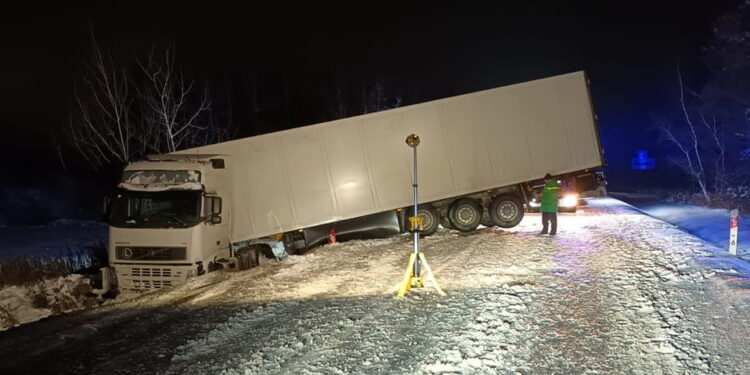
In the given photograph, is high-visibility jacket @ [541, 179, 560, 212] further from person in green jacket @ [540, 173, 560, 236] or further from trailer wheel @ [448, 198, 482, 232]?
trailer wheel @ [448, 198, 482, 232]

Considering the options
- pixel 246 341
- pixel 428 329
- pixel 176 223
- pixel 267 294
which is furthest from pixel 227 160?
pixel 428 329

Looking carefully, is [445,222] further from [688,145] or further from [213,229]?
[688,145]

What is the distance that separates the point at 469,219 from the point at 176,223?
7792mm

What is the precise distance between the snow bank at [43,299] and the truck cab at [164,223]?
26.3 inches

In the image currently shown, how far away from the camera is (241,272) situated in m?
10.8

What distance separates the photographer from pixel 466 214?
1414 cm

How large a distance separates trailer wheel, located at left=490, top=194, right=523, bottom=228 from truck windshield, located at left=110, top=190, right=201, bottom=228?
8.02 metres

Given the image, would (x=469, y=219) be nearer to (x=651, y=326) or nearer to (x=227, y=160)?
(x=227, y=160)

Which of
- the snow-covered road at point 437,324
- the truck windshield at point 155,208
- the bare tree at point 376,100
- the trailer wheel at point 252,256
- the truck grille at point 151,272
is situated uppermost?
the bare tree at point 376,100

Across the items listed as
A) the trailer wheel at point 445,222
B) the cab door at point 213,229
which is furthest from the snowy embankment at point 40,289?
the trailer wheel at point 445,222

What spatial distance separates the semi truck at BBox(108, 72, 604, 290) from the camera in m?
13.1

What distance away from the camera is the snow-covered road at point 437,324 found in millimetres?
5117

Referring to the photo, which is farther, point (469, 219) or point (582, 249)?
point (469, 219)

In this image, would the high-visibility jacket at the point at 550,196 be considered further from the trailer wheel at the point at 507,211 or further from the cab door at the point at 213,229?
the cab door at the point at 213,229
